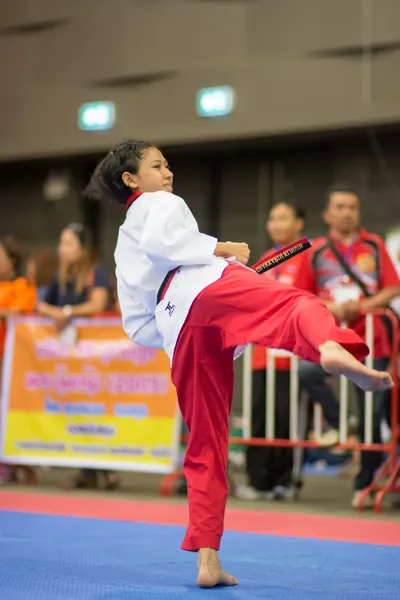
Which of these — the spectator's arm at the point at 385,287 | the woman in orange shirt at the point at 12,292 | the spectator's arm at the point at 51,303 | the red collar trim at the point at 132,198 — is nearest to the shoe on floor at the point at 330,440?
the spectator's arm at the point at 385,287

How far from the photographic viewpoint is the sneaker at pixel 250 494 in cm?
579

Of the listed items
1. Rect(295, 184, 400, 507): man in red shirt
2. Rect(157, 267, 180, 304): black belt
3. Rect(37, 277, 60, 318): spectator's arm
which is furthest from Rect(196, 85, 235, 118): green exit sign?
Rect(157, 267, 180, 304): black belt

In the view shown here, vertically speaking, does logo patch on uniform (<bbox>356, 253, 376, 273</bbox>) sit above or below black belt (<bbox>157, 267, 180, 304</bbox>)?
above

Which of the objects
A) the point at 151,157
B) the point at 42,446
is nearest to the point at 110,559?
the point at 151,157

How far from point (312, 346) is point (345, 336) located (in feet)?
0.32

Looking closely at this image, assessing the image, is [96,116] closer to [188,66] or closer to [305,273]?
[188,66]

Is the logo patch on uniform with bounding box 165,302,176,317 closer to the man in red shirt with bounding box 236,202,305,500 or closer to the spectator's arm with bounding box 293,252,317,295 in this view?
the spectator's arm with bounding box 293,252,317,295

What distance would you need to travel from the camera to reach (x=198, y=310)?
119 inches

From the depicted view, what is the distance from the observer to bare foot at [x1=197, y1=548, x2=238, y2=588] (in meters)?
2.91

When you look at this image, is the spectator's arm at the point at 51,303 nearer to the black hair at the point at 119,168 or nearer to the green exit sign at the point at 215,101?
the black hair at the point at 119,168

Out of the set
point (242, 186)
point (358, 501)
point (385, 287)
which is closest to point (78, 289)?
point (385, 287)

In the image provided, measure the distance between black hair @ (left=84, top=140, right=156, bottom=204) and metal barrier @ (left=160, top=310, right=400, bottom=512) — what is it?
Result: 2.33 metres

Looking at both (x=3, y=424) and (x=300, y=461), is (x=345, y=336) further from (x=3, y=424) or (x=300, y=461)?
(x=3, y=424)

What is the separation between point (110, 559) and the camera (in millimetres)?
3416
